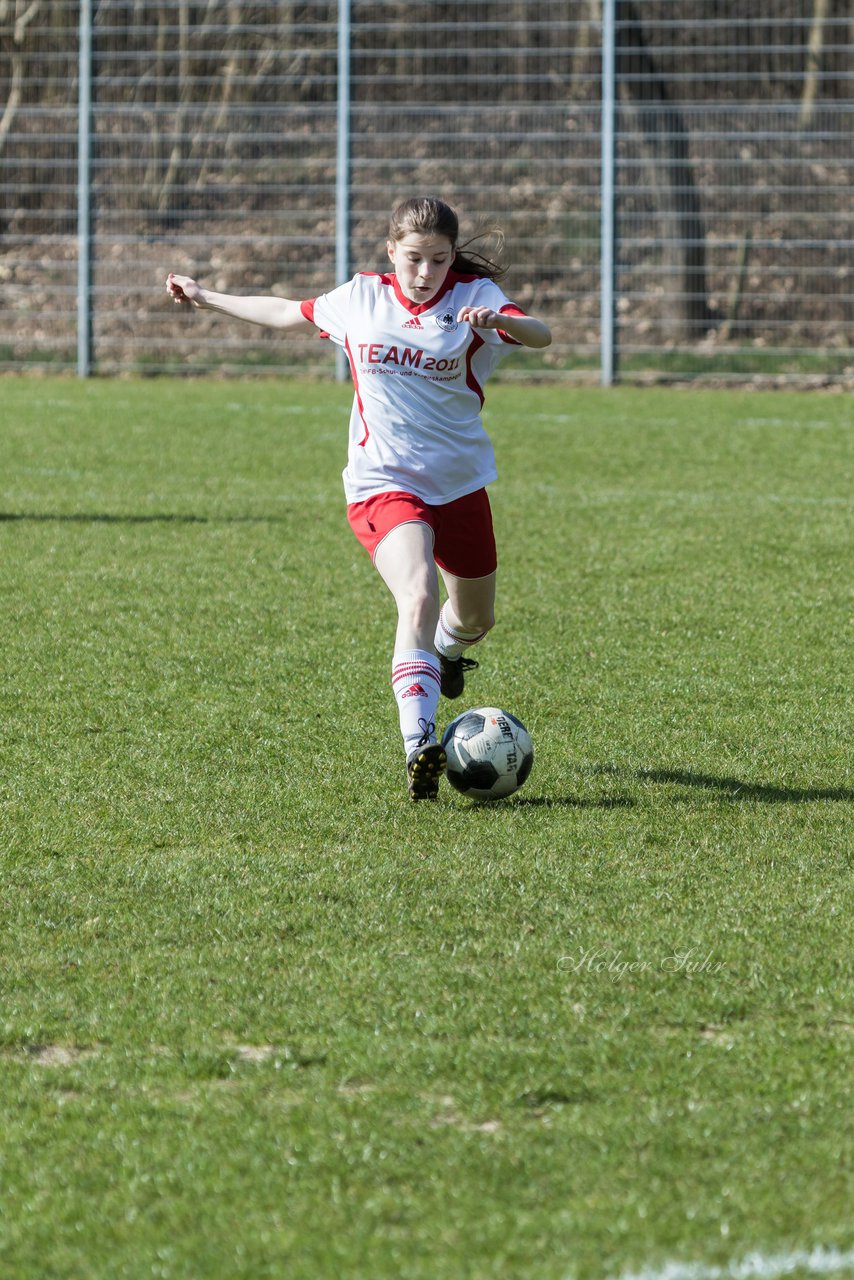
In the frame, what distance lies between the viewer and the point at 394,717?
5703 millimetres

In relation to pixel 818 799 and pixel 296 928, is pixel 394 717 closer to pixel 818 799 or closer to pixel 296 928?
pixel 818 799

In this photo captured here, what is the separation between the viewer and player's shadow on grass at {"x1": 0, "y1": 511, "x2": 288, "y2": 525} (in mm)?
9539

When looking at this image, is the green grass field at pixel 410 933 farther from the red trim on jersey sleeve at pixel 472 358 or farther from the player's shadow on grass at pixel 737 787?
the red trim on jersey sleeve at pixel 472 358

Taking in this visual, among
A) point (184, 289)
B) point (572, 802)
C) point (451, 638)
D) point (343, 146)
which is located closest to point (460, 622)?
point (451, 638)

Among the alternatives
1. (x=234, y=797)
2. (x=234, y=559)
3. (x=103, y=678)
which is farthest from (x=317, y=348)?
(x=234, y=797)

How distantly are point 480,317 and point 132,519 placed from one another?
5310mm

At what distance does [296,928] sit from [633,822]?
45.1 inches

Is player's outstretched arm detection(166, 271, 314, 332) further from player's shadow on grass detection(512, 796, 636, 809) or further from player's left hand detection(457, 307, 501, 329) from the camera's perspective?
player's shadow on grass detection(512, 796, 636, 809)

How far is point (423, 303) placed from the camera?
5.05 metres

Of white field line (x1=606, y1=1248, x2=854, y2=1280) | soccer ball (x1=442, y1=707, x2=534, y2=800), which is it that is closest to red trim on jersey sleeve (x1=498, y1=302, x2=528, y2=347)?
soccer ball (x1=442, y1=707, x2=534, y2=800)

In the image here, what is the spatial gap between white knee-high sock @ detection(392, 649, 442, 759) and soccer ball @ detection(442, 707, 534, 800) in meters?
0.11

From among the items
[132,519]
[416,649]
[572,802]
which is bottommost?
[572,802]

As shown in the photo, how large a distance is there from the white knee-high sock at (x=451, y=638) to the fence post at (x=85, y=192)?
13.6 metres

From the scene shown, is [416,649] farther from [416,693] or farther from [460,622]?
[460,622]
